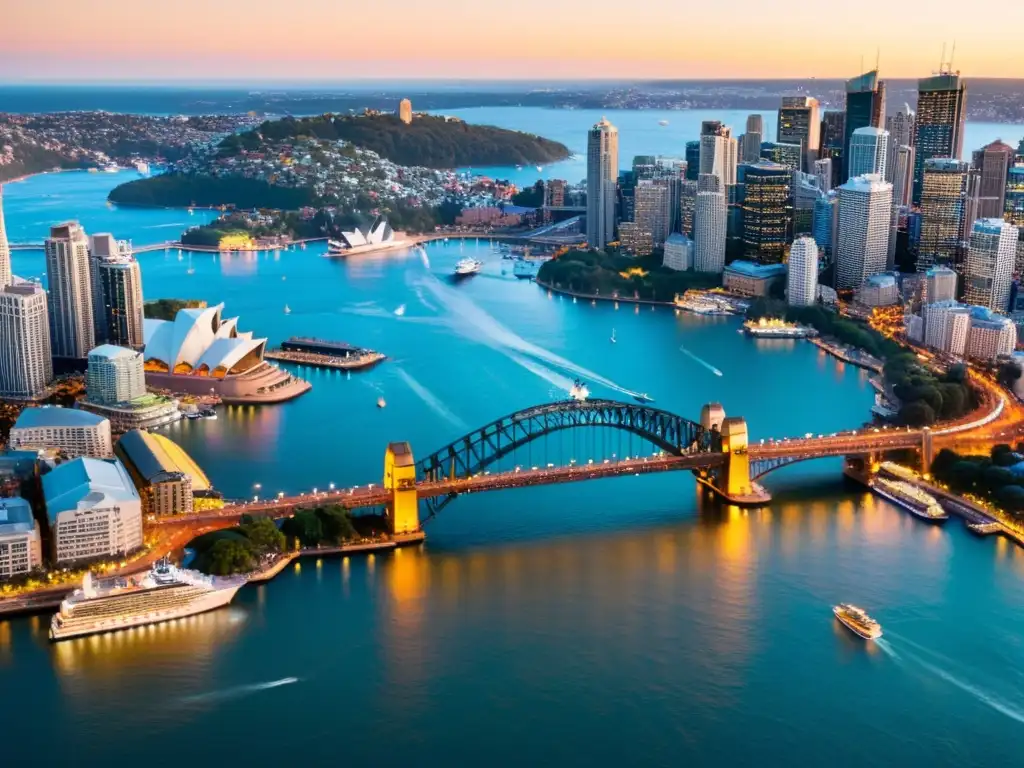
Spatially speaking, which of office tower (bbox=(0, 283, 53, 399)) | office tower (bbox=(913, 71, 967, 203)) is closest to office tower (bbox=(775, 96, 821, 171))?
office tower (bbox=(913, 71, 967, 203))

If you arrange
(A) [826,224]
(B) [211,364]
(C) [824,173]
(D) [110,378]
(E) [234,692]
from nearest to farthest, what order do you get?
1. (E) [234,692]
2. (D) [110,378]
3. (B) [211,364]
4. (A) [826,224]
5. (C) [824,173]

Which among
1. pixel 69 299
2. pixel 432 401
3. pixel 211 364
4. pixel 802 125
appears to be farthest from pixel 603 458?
pixel 802 125

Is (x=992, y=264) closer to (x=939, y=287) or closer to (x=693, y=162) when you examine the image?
(x=939, y=287)

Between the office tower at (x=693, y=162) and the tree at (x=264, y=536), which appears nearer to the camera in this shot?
the tree at (x=264, y=536)

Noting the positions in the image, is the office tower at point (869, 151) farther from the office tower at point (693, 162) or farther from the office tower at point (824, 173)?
the office tower at point (693, 162)

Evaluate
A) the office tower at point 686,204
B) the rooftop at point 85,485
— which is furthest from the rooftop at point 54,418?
the office tower at point 686,204

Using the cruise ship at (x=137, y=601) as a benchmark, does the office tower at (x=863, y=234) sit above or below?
above

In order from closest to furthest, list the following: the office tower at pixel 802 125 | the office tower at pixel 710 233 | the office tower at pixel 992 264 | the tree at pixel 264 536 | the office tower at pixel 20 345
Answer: the tree at pixel 264 536 < the office tower at pixel 20 345 < the office tower at pixel 992 264 < the office tower at pixel 710 233 < the office tower at pixel 802 125
